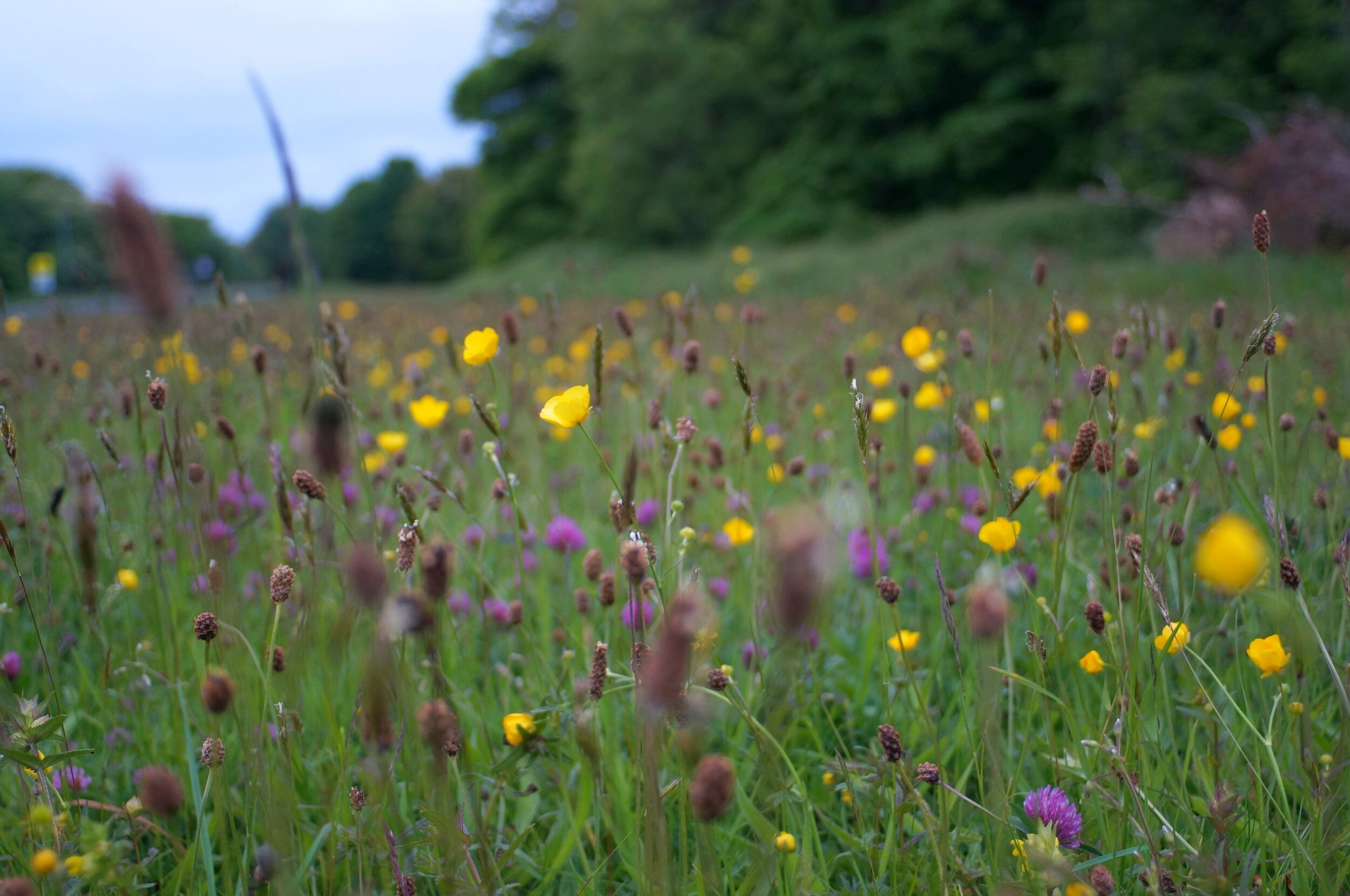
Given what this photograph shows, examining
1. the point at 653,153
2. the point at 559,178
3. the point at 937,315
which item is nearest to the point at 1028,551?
the point at 937,315

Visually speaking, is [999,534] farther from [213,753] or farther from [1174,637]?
[213,753]

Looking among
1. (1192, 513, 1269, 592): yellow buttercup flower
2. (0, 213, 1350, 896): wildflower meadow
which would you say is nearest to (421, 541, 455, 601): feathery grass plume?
(0, 213, 1350, 896): wildflower meadow

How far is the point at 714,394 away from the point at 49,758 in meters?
1.34

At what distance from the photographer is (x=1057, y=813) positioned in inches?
34.0

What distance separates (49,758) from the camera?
0.79 meters

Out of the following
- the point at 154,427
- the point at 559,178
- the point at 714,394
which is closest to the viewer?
the point at 714,394

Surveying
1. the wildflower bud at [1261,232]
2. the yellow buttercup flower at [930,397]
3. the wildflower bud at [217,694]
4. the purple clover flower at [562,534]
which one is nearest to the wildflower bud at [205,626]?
the wildflower bud at [217,694]

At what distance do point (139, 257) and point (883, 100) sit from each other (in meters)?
17.6

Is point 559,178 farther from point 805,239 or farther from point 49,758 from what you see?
point 49,758

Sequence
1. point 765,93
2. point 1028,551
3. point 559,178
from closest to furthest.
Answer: point 1028,551
point 765,93
point 559,178

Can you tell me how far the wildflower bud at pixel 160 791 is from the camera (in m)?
0.59

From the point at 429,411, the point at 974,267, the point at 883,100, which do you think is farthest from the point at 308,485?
the point at 883,100

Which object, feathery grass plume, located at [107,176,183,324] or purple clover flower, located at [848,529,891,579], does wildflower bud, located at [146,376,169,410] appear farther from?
purple clover flower, located at [848,529,891,579]

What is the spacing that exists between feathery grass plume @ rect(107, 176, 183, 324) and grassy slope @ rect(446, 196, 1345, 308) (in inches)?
126
